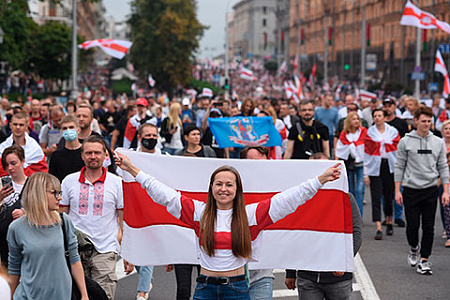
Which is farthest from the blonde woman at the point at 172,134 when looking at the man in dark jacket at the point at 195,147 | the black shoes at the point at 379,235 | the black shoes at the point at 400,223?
the man in dark jacket at the point at 195,147

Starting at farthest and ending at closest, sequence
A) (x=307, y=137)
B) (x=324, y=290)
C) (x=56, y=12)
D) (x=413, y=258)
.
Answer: (x=56, y=12) < (x=307, y=137) < (x=413, y=258) < (x=324, y=290)

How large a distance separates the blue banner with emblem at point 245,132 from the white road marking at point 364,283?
3.32 m

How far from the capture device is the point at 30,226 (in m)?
5.20

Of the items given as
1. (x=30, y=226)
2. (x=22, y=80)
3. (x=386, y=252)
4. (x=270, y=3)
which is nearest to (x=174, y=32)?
(x=22, y=80)

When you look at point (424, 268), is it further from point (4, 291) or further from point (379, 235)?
point (4, 291)

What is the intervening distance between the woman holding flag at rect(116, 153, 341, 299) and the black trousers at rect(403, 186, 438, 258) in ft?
13.8

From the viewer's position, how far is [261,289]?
19.4 feet

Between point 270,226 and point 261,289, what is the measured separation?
496 millimetres

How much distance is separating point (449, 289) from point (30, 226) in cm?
488

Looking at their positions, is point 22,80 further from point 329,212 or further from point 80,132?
point 329,212

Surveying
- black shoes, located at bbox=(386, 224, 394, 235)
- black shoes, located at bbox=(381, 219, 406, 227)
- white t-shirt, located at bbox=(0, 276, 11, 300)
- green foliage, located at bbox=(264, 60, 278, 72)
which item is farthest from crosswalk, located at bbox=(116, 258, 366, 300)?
green foliage, located at bbox=(264, 60, 278, 72)

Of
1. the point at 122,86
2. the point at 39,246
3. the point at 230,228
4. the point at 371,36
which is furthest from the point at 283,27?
the point at 39,246

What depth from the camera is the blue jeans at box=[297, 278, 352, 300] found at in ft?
19.2

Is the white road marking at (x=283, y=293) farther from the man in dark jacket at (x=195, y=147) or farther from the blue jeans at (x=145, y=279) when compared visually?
the man in dark jacket at (x=195, y=147)
